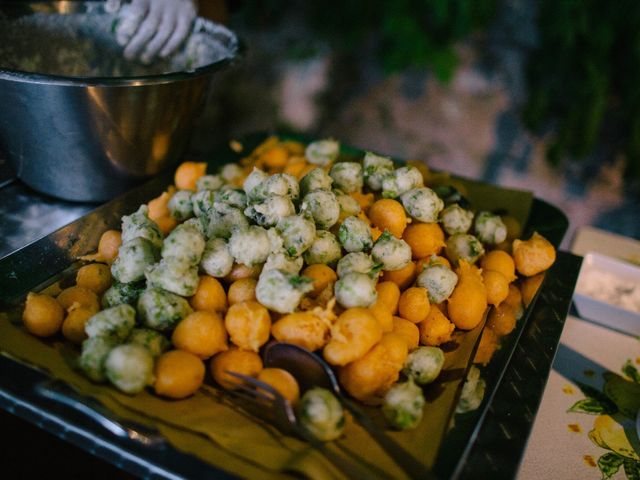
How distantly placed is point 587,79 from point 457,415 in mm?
2391

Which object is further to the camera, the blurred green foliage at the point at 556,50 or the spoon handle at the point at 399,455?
the blurred green foliage at the point at 556,50

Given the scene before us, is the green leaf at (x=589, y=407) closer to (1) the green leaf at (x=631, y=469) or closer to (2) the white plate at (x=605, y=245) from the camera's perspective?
(1) the green leaf at (x=631, y=469)

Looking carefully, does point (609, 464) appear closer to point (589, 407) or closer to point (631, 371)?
point (589, 407)

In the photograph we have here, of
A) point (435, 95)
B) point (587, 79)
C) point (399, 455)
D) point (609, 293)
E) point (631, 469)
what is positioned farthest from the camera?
point (435, 95)

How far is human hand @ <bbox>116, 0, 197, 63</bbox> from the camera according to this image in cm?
162

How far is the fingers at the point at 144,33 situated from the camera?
5.33 ft

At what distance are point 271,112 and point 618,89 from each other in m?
2.09

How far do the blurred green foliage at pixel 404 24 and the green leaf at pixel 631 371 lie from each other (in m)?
1.91

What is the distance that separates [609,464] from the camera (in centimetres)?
111

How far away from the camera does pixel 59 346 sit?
1062 millimetres

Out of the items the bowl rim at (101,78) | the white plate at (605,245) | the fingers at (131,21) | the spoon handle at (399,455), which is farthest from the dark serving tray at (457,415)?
the fingers at (131,21)

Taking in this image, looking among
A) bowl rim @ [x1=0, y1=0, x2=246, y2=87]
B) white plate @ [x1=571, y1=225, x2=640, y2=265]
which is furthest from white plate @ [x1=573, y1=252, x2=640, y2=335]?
bowl rim @ [x1=0, y1=0, x2=246, y2=87]

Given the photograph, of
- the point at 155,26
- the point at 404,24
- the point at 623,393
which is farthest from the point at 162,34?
the point at 623,393

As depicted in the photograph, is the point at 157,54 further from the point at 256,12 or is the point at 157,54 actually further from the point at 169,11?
the point at 256,12
